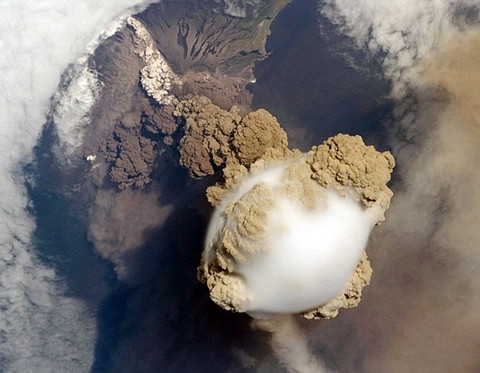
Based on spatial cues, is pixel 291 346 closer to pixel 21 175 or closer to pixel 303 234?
pixel 303 234

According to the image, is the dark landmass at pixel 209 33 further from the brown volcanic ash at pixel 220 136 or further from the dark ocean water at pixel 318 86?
the brown volcanic ash at pixel 220 136

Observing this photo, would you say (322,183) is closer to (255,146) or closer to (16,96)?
(255,146)

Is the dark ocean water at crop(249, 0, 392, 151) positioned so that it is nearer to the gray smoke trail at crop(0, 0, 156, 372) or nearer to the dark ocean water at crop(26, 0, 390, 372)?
the dark ocean water at crop(26, 0, 390, 372)

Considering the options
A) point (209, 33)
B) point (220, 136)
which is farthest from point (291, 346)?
point (209, 33)

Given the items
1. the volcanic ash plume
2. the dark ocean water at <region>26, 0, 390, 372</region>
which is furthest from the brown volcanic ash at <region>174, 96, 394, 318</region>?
the dark ocean water at <region>26, 0, 390, 372</region>

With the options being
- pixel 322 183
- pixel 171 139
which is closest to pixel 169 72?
pixel 171 139

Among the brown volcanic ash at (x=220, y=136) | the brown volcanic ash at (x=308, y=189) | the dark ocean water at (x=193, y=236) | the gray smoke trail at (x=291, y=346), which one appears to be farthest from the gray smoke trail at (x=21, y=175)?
the brown volcanic ash at (x=308, y=189)
